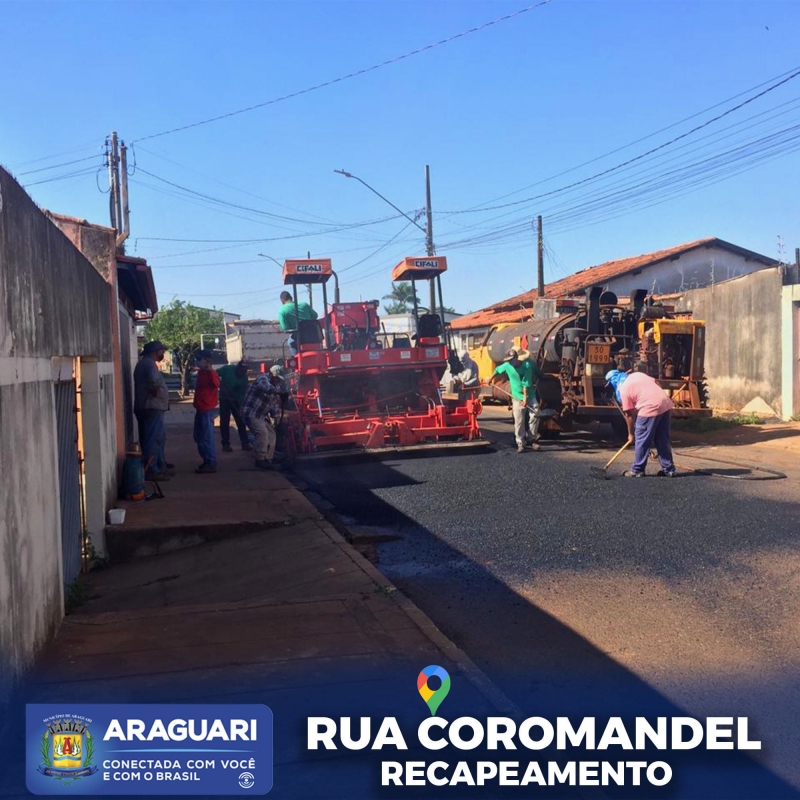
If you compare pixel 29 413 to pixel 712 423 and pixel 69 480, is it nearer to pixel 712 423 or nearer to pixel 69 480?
pixel 69 480

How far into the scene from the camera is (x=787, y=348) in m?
15.9

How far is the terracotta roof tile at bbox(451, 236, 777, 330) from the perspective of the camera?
29125mm

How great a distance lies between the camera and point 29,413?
4434 mm

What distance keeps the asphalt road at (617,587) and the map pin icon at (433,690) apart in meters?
0.39

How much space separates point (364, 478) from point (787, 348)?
9.51m

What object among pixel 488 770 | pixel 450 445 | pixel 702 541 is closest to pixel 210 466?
pixel 450 445

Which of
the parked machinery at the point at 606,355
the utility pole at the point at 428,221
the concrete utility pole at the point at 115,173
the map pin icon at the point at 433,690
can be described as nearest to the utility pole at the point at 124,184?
the concrete utility pole at the point at 115,173

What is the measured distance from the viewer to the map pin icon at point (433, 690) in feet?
12.9

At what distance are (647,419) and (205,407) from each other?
5573 mm

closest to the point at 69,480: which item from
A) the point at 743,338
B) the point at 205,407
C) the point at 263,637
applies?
the point at 263,637

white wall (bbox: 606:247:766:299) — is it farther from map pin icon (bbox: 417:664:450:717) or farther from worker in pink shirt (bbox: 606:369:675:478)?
map pin icon (bbox: 417:664:450:717)

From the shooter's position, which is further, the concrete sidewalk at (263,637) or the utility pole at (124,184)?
the utility pole at (124,184)

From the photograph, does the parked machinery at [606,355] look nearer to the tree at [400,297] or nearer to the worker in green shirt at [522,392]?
the worker in green shirt at [522,392]

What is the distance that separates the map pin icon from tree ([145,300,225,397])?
1387 inches
